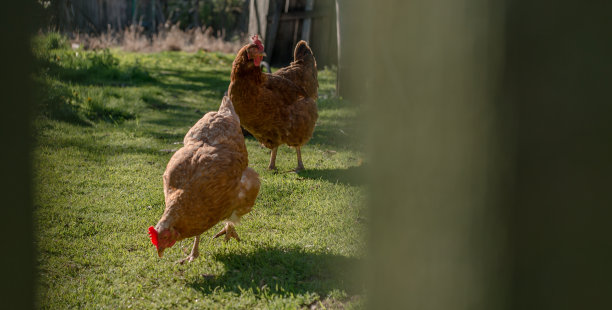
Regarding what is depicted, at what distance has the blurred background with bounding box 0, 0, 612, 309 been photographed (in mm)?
588

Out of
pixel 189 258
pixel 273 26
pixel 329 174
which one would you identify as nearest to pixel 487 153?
pixel 189 258

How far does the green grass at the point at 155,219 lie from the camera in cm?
269

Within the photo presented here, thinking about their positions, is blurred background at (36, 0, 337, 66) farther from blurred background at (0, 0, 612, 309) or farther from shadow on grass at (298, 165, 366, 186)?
blurred background at (0, 0, 612, 309)

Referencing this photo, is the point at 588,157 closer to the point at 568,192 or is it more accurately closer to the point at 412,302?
the point at 568,192

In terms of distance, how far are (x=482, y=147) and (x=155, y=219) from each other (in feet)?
11.8

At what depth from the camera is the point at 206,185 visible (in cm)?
301

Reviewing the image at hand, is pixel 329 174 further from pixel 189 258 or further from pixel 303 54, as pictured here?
pixel 189 258

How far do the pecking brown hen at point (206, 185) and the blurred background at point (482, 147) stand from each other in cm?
218

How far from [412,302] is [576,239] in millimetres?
238

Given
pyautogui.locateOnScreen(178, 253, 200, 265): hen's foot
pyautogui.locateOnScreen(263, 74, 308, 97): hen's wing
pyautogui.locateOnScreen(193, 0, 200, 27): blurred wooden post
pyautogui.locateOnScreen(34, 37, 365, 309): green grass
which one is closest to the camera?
pyautogui.locateOnScreen(34, 37, 365, 309): green grass

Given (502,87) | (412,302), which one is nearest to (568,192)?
(502,87)

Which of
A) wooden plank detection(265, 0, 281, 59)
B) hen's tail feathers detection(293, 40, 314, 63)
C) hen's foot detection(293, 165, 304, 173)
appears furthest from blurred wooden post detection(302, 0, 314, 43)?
hen's foot detection(293, 165, 304, 173)

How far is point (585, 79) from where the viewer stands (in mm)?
583

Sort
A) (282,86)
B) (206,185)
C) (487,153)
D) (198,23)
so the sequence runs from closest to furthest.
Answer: (487,153), (206,185), (282,86), (198,23)
